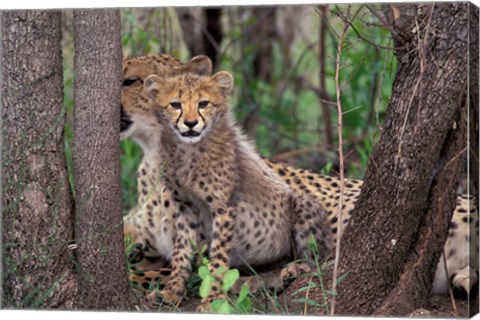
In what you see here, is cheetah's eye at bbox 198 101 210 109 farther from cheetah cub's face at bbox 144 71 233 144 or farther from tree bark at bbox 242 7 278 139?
tree bark at bbox 242 7 278 139

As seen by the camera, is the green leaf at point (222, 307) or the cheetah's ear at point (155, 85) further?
the cheetah's ear at point (155, 85)

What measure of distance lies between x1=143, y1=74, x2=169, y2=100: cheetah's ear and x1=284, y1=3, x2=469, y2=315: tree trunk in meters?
0.92

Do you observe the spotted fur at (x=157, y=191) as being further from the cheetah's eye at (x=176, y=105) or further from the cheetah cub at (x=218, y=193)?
the cheetah's eye at (x=176, y=105)

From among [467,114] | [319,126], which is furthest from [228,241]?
[319,126]

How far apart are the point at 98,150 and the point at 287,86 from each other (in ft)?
10.8

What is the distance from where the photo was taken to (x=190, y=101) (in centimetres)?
406

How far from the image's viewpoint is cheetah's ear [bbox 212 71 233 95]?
13.7 ft

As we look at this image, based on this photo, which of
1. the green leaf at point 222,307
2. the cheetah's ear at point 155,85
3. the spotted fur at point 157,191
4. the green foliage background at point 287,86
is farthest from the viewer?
the green foliage background at point 287,86

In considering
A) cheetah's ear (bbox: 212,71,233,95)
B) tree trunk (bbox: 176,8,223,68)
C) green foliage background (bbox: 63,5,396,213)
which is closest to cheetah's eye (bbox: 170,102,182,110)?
cheetah's ear (bbox: 212,71,233,95)

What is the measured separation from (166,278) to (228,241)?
1.36ft

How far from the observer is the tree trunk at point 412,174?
3.47m

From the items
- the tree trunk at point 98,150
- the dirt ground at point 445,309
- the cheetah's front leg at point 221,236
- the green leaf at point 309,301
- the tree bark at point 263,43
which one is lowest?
the dirt ground at point 445,309

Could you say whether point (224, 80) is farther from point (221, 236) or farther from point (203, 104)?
point (221, 236)

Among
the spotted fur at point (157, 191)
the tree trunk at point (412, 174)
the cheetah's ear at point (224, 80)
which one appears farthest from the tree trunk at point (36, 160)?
the tree trunk at point (412, 174)
